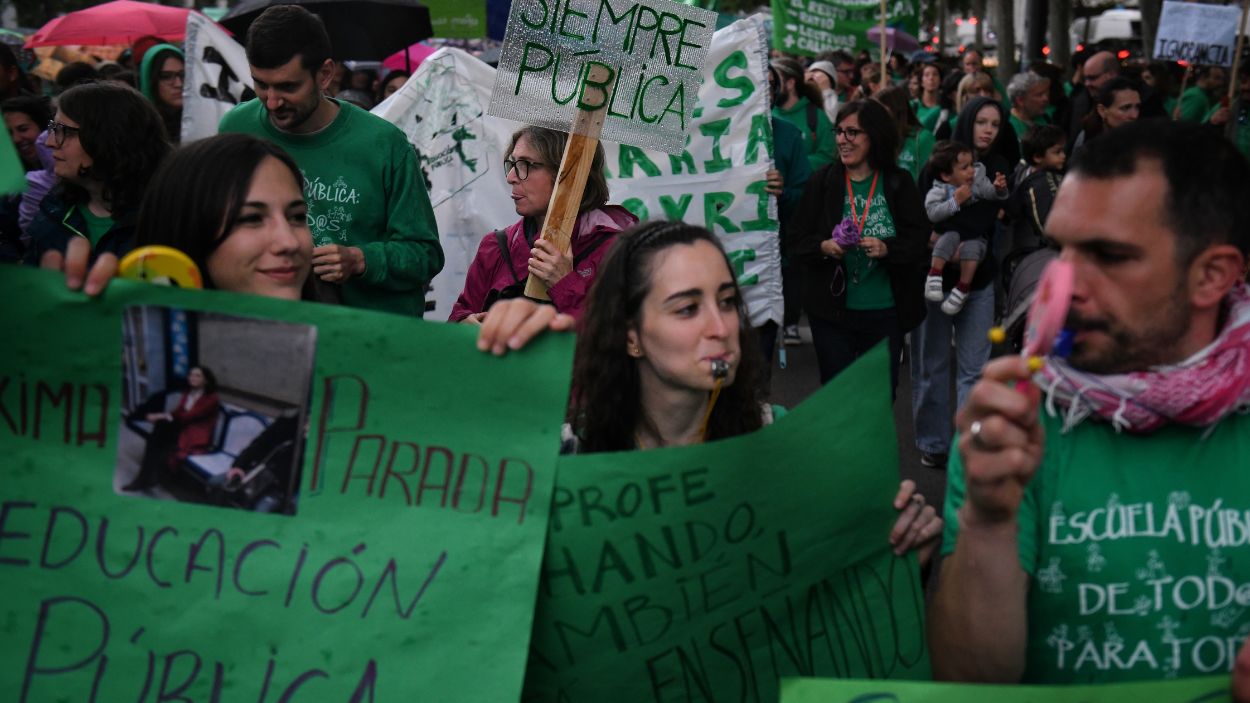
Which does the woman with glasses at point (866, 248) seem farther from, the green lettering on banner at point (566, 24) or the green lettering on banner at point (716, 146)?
the green lettering on banner at point (566, 24)

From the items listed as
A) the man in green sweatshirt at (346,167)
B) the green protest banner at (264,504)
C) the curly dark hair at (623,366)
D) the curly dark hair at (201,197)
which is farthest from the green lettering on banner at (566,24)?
the green protest banner at (264,504)

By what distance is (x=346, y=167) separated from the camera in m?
4.13

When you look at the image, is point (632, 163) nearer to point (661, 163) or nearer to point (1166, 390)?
point (661, 163)

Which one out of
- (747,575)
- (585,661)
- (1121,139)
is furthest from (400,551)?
(1121,139)

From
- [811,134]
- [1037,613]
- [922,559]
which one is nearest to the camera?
[1037,613]

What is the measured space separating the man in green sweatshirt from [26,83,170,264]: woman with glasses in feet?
1.28

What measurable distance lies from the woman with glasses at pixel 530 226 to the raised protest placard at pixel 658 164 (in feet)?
7.24

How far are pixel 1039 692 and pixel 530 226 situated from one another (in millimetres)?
2988

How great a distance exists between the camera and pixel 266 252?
250cm

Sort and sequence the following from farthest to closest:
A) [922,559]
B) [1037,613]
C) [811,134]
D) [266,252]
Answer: [811,134], [266,252], [922,559], [1037,613]

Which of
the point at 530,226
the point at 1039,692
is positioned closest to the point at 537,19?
the point at 530,226

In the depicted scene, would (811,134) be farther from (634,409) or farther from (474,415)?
(474,415)

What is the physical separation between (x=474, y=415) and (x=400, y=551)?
0.74 ft

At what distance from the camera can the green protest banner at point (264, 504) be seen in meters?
1.92
